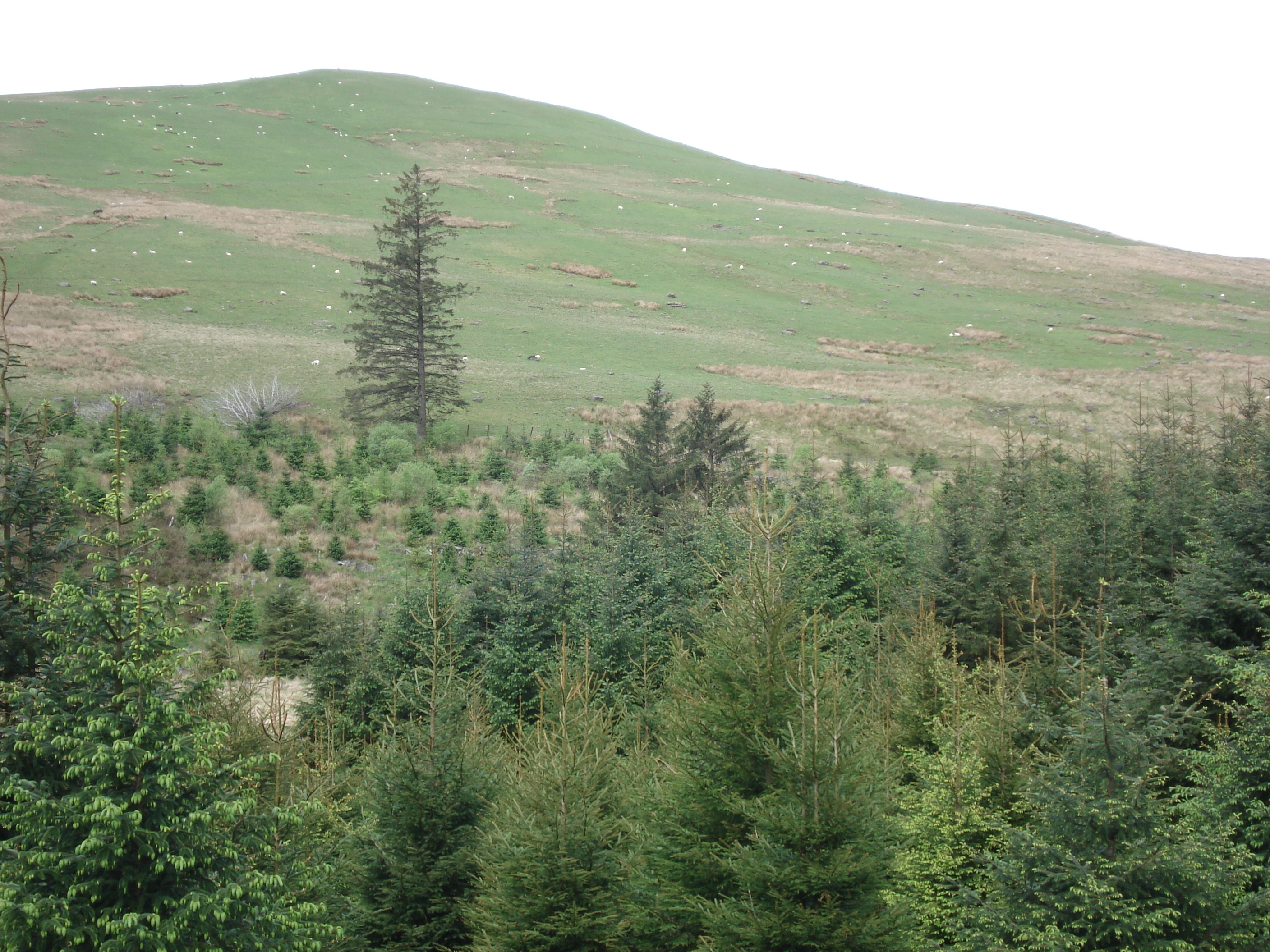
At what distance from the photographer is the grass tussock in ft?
181

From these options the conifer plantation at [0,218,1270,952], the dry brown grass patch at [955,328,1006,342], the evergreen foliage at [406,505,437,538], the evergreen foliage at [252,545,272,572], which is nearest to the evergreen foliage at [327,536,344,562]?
the evergreen foliage at [252,545,272,572]

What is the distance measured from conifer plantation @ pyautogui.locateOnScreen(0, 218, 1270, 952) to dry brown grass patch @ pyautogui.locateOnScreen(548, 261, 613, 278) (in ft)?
190

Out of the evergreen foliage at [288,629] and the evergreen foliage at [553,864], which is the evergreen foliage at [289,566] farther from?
the evergreen foliage at [553,864]

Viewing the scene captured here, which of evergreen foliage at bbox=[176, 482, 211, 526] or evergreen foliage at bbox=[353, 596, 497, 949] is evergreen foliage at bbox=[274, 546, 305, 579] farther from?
evergreen foliage at bbox=[353, 596, 497, 949]

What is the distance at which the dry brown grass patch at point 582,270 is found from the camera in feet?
248

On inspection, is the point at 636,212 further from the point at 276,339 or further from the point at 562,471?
the point at 562,471

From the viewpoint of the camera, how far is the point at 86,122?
97500 mm

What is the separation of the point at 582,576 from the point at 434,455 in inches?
721

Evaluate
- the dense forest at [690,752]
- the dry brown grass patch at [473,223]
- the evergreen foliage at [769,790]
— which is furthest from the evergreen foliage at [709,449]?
the dry brown grass patch at [473,223]

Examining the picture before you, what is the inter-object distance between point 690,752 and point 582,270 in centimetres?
7167

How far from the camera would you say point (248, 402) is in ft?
130

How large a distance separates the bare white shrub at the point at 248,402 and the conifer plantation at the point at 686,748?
20453 mm

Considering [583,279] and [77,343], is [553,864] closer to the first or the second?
[77,343]

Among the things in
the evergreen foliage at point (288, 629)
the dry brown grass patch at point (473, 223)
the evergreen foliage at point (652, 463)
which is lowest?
the evergreen foliage at point (288, 629)
